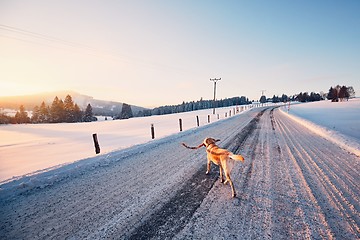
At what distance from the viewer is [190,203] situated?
3.92 meters

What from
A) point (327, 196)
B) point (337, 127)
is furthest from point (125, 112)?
point (327, 196)

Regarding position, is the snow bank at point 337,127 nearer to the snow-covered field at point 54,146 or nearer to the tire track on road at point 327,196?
the tire track on road at point 327,196

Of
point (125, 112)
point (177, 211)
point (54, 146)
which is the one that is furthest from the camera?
point (125, 112)

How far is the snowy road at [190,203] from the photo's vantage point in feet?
10.1

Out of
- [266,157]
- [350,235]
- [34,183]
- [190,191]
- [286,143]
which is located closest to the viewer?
[350,235]

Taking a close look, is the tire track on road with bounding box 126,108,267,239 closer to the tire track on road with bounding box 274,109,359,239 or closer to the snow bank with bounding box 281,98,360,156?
the tire track on road with bounding box 274,109,359,239

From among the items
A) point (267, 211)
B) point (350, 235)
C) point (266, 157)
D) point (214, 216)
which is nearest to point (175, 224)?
point (214, 216)

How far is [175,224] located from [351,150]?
358 inches

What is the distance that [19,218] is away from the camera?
140 inches

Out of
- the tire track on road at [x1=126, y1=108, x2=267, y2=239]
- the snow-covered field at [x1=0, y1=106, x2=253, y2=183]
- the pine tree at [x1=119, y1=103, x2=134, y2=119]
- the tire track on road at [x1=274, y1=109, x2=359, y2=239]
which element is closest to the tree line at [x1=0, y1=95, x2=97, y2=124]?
the pine tree at [x1=119, y1=103, x2=134, y2=119]

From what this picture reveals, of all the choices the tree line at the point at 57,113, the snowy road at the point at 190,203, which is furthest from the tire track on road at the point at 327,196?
the tree line at the point at 57,113

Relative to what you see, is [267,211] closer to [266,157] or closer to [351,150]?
[266,157]

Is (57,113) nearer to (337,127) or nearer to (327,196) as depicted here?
(337,127)

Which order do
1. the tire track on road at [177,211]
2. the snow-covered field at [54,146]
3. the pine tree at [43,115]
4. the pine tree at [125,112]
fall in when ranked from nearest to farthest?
the tire track on road at [177,211] < the snow-covered field at [54,146] < the pine tree at [43,115] < the pine tree at [125,112]
